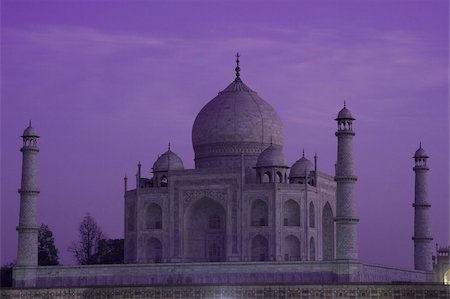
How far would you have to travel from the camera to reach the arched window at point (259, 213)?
38344mm

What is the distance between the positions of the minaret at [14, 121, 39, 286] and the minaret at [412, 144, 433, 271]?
517 inches

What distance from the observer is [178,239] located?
127 ft

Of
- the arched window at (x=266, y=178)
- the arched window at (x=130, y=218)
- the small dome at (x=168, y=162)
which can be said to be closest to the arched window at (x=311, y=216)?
the arched window at (x=266, y=178)

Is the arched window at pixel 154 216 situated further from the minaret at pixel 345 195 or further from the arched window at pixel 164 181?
the minaret at pixel 345 195

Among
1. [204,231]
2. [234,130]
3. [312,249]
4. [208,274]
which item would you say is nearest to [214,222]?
[204,231]

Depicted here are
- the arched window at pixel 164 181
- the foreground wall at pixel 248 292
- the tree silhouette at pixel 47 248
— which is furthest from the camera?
the tree silhouette at pixel 47 248

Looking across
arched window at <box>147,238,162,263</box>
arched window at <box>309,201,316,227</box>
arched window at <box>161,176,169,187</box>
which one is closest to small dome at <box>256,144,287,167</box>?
arched window at <box>309,201,316,227</box>

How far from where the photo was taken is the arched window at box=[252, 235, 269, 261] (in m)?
37.9

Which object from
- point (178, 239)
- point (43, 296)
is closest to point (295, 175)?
point (178, 239)

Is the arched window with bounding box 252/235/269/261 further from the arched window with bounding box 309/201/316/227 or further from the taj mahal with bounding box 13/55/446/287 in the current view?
the arched window with bounding box 309/201/316/227

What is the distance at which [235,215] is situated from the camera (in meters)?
38.4

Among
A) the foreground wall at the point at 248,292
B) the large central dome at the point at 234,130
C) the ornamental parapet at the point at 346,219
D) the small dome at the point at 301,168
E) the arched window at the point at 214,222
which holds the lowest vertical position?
the foreground wall at the point at 248,292

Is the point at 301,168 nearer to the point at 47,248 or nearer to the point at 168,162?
the point at 168,162

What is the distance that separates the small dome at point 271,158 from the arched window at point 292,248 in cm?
247
